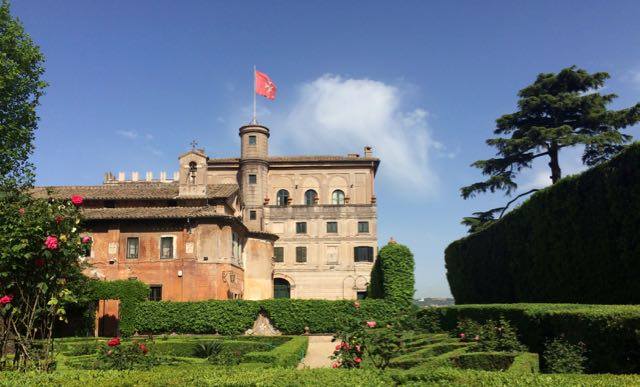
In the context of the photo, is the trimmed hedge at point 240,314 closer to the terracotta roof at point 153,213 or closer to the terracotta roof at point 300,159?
the terracotta roof at point 153,213

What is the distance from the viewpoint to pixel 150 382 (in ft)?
24.3

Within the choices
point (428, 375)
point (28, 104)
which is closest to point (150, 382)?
point (428, 375)

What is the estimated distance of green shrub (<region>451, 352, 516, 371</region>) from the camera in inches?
461

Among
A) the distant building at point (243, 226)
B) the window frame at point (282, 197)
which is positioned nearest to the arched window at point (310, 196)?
the distant building at point (243, 226)

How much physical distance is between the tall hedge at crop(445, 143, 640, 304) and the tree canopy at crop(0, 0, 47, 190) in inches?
853

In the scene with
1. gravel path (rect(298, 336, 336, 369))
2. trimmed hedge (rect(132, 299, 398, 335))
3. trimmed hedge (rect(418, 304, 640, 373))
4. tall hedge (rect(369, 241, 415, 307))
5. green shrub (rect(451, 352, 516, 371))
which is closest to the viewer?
trimmed hedge (rect(418, 304, 640, 373))

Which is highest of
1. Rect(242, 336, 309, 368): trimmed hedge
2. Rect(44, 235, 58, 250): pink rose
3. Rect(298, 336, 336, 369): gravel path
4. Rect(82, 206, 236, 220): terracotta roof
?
Rect(82, 206, 236, 220): terracotta roof

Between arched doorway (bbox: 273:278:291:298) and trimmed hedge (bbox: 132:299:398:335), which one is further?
arched doorway (bbox: 273:278:291:298)

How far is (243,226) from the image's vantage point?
35094 mm

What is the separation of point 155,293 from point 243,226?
706cm

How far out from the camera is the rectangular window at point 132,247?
1235 inches

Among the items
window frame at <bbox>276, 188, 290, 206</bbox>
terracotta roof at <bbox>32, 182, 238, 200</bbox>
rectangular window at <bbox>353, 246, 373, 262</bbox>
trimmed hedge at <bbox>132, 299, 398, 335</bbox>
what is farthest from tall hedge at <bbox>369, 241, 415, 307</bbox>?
window frame at <bbox>276, 188, 290, 206</bbox>

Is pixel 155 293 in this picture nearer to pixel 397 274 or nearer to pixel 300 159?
pixel 397 274

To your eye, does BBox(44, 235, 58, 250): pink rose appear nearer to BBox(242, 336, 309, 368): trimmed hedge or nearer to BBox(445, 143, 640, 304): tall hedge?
BBox(242, 336, 309, 368): trimmed hedge
